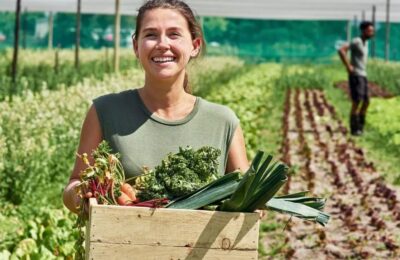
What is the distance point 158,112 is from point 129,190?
0.37 metres

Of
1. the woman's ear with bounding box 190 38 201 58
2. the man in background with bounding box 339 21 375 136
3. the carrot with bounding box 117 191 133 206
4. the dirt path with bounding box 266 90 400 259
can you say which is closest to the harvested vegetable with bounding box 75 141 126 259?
the carrot with bounding box 117 191 133 206

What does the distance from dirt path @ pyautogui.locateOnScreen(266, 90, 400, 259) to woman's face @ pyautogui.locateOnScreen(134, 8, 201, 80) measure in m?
3.88

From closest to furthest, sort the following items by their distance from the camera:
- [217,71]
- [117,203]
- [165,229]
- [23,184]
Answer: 1. [165,229]
2. [117,203]
3. [23,184]
4. [217,71]

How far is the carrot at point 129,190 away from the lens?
2.66 metres

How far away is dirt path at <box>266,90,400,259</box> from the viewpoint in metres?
6.86

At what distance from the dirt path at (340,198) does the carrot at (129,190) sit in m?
4.02

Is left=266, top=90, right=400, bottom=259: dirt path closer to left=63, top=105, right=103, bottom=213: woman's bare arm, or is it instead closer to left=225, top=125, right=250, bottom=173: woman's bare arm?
left=225, top=125, right=250, bottom=173: woman's bare arm

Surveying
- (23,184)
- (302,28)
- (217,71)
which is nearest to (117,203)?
(23,184)

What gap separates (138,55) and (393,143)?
9.77 metres

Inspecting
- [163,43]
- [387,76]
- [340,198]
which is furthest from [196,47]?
[387,76]

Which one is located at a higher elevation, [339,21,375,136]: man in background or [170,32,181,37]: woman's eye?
[170,32,181,37]: woman's eye

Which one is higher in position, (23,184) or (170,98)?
(170,98)

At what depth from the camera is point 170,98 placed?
2979 millimetres

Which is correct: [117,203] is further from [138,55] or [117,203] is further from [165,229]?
[138,55]
